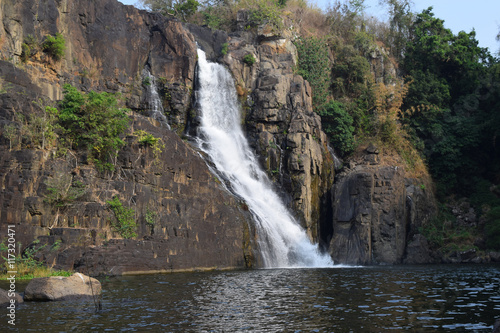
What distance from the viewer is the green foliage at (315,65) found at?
46.6 m

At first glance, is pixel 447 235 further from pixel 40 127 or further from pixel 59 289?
pixel 59 289

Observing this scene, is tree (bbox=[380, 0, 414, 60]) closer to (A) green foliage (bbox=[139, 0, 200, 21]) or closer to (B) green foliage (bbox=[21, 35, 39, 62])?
(A) green foliage (bbox=[139, 0, 200, 21])

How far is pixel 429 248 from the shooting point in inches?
1534

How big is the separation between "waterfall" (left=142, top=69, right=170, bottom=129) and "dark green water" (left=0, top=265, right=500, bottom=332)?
62.5 feet

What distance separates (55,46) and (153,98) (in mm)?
8604

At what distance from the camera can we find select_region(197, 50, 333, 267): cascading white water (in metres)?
31.1

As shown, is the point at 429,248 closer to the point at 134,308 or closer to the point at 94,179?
the point at 94,179

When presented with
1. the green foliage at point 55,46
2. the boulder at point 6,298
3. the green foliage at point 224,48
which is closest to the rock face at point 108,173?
the green foliage at point 55,46

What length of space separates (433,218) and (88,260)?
2904cm

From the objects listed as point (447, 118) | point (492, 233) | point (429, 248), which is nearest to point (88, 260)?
point (429, 248)

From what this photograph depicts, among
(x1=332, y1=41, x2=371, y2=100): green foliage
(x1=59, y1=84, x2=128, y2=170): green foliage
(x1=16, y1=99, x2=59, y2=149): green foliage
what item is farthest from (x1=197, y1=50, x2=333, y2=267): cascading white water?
(x1=332, y1=41, x2=371, y2=100): green foliage

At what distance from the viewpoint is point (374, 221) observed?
36656 mm

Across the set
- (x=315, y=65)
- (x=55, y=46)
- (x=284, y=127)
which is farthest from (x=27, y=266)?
(x=315, y=65)

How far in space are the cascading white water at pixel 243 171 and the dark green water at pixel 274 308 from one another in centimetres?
1059
